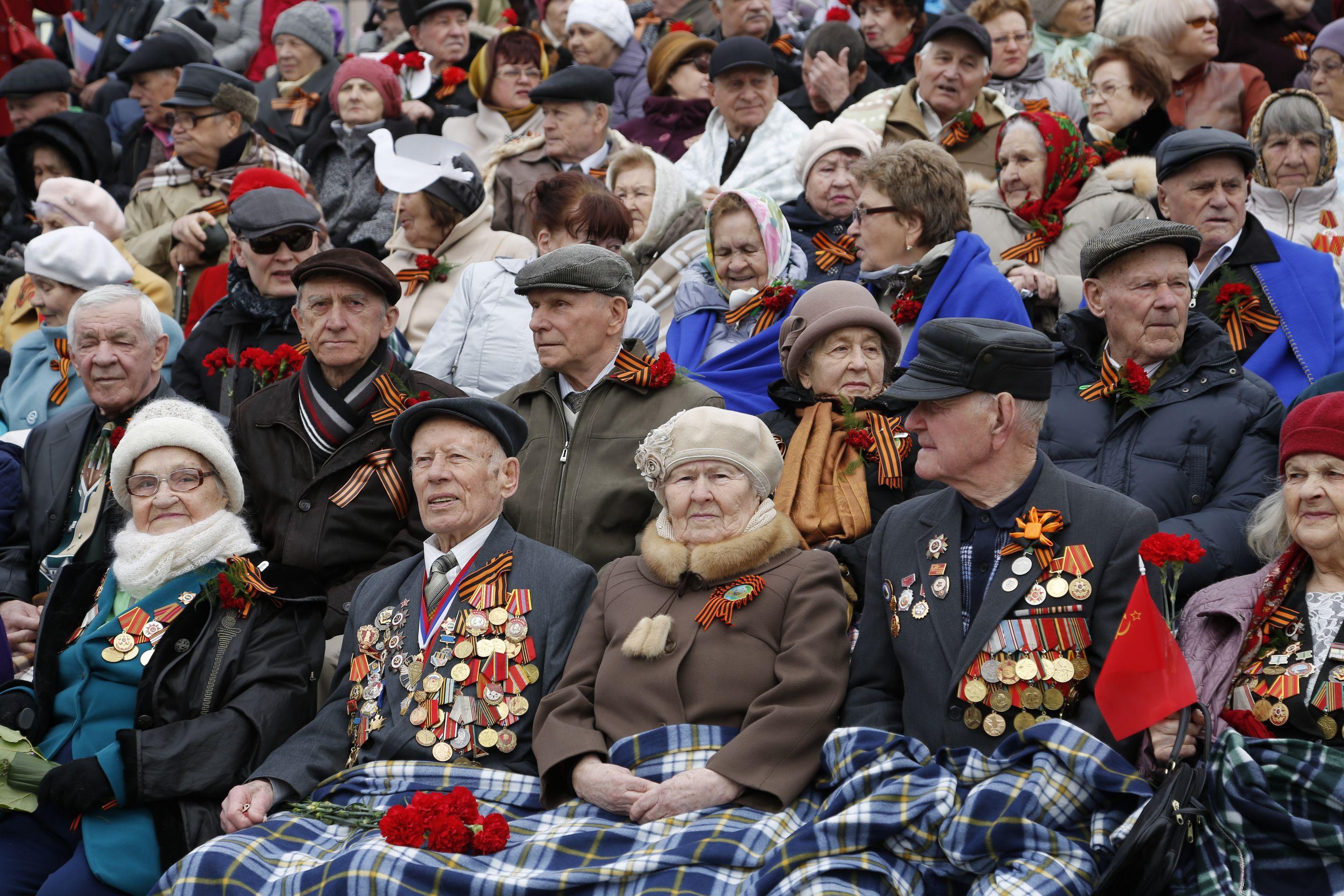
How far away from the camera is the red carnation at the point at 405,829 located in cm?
399

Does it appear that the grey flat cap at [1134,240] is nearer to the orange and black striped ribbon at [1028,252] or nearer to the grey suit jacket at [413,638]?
the orange and black striped ribbon at [1028,252]

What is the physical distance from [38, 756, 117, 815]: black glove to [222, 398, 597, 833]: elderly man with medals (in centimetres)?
40

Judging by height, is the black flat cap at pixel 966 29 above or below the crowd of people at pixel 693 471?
above

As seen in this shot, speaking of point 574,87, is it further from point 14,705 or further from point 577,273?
point 14,705

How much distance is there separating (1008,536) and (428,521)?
1.84 metres

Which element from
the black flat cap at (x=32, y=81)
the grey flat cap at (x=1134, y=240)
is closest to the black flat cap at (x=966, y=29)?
the grey flat cap at (x=1134, y=240)

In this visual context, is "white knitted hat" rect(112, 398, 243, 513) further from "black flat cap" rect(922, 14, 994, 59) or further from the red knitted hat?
"black flat cap" rect(922, 14, 994, 59)

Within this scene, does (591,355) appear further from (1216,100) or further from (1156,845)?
(1216,100)

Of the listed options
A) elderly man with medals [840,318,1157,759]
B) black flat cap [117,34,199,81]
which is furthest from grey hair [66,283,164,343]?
black flat cap [117,34,199,81]

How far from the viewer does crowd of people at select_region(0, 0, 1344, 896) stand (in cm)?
401

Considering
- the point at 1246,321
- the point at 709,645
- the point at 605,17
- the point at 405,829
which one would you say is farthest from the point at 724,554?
the point at 605,17

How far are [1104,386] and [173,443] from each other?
324 centimetres

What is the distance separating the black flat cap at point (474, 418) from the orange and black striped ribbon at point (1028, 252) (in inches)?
109

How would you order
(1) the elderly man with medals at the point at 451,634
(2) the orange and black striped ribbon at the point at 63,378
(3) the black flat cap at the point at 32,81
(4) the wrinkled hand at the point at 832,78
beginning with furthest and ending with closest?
(3) the black flat cap at the point at 32,81, (4) the wrinkled hand at the point at 832,78, (2) the orange and black striped ribbon at the point at 63,378, (1) the elderly man with medals at the point at 451,634
